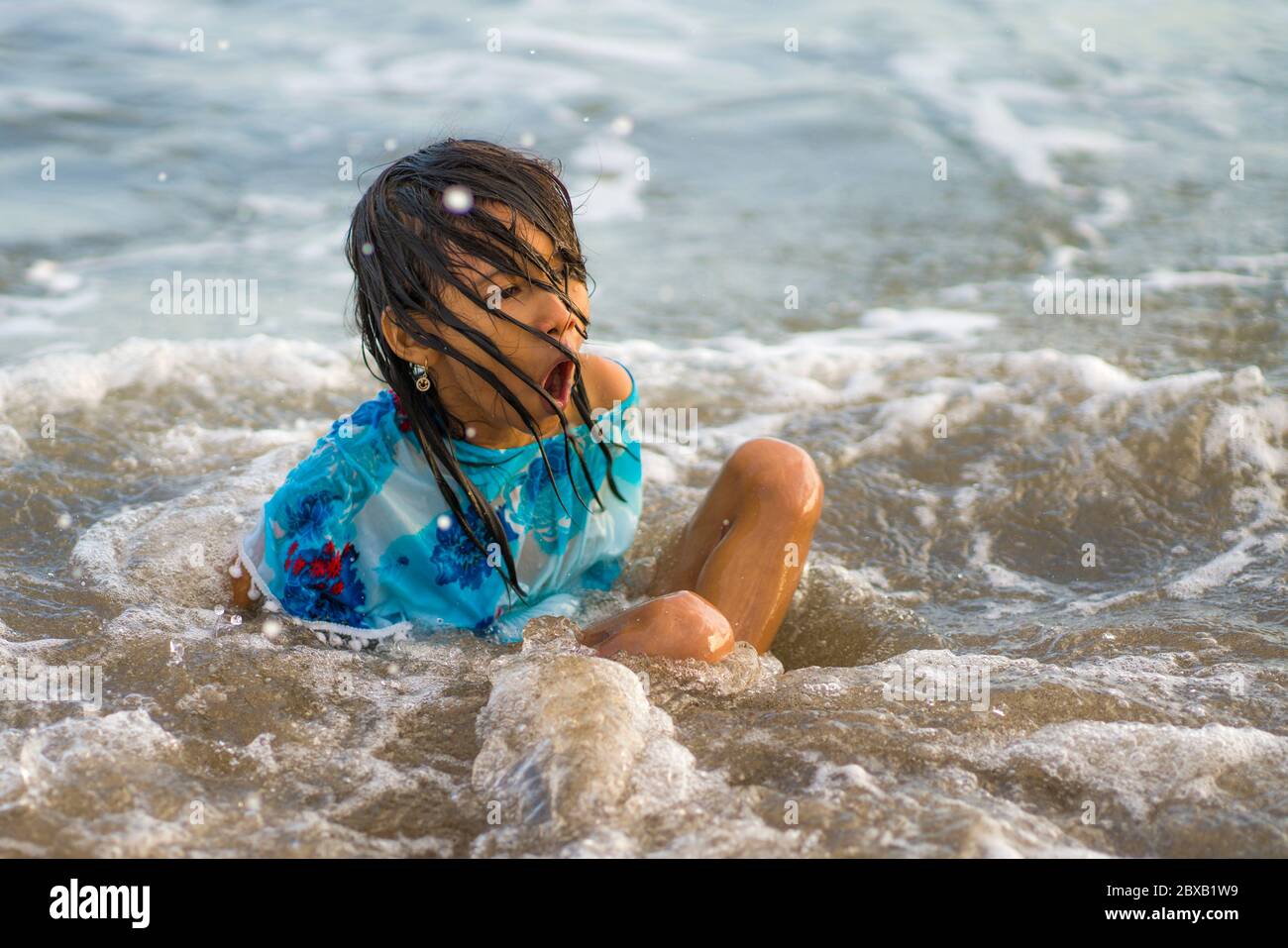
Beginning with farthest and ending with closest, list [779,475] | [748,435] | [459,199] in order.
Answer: [748,435] < [779,475] < [459,199]

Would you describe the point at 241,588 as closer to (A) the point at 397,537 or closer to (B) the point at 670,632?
(A) the point at 397,537

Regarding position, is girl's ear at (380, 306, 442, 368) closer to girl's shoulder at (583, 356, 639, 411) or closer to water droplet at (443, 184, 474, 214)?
water droplet at (443, 184, 474, 214)

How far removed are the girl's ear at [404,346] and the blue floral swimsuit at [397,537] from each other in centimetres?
21

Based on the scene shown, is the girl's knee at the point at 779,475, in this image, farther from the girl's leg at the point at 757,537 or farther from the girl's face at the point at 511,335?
the girl's face at the point at 511,335

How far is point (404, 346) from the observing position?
2674 mm

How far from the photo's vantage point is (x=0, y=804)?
214 cm

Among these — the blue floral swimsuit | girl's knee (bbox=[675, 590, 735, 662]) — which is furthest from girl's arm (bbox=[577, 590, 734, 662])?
the blue floral swimsuit

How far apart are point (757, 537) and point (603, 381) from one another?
0.53 m

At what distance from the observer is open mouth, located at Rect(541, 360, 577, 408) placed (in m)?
2.69

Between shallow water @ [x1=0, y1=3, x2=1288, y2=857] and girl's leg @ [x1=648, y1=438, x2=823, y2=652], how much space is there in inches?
6.1

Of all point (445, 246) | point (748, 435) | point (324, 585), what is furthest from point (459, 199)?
point (748, 435)

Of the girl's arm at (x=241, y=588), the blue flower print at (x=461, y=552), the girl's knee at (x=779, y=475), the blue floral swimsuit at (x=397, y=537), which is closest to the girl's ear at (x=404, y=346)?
the blue floral swimsuit at (x=397, y=537)

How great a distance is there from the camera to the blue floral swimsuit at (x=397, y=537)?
9.18 feet

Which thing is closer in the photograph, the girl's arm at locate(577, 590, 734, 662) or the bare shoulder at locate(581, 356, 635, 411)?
the girl's arm at locate(577, 590, 734, 662)
